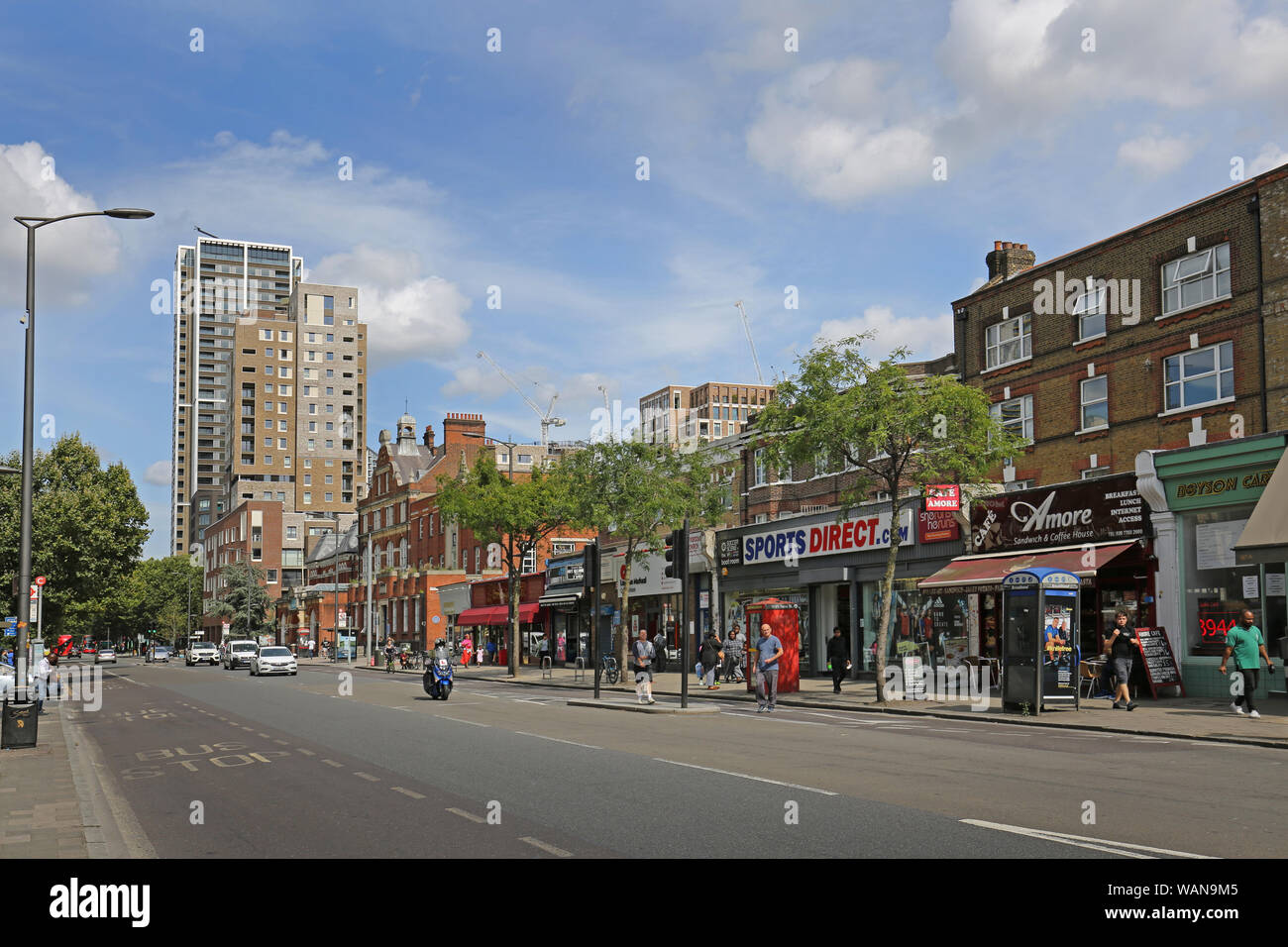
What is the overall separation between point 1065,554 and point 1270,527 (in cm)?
684

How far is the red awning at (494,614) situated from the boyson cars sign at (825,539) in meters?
20.9

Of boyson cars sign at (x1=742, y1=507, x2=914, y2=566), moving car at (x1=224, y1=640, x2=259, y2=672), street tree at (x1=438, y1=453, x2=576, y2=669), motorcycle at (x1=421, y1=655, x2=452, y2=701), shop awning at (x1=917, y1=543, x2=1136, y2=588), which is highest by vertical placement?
street tree at (x1=438, y1=453, x2=576, y2=669)

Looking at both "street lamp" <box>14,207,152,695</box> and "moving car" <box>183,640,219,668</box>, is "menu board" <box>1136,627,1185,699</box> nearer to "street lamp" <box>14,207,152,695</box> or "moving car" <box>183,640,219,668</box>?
"street lamp" <box>14,207,152,695</box>

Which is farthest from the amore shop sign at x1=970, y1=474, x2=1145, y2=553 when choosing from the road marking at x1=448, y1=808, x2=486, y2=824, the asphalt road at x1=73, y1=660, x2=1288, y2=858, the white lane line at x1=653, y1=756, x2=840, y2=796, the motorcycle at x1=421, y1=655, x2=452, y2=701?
the road marking at x1=448, y1=808, x2=486, y2=824

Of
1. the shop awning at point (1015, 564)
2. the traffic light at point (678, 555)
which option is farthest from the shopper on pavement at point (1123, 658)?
the traffic light at point (678, 555)

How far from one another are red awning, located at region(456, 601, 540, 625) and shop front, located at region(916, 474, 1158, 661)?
3286cm

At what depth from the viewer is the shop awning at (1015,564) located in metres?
27.6

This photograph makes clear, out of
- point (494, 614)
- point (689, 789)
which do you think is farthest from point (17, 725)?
point (494, 614)

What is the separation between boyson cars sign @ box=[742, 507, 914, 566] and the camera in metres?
36.7

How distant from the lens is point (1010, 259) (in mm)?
37656

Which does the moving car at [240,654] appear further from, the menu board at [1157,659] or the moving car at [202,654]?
the menu board at [1157,659]

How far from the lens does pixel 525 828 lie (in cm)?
992
